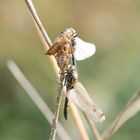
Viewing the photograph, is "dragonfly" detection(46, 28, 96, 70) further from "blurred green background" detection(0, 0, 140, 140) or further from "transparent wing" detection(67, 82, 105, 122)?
"blurred green background" detection(0, 0, 140, 140)

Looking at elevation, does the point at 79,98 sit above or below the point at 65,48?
below

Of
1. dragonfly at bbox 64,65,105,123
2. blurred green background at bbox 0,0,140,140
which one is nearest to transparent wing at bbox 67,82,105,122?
dragonfly at bbox 64,65,105,123

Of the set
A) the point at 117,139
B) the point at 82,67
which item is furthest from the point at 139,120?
the point at 82,67

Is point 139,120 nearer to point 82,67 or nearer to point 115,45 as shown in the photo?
point 82,67

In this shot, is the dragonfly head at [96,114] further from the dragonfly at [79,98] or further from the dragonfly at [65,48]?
the dragonfly at [65,48]

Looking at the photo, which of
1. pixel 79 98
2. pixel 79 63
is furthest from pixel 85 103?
pixel 79 63

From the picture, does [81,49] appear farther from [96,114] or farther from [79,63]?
[79,63]
